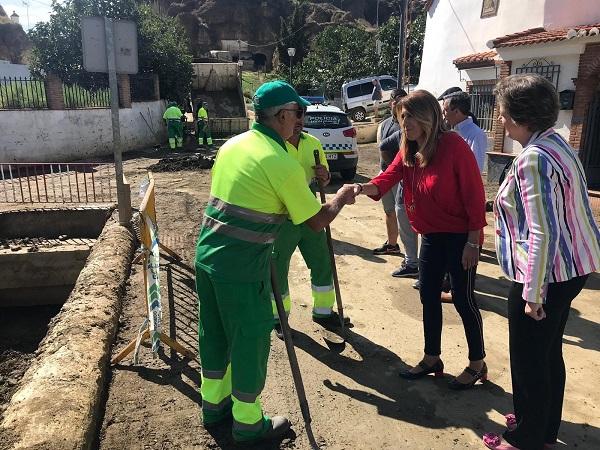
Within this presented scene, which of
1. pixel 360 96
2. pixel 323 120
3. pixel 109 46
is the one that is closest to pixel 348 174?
pixel 323 120

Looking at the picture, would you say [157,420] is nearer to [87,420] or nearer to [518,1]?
[87,420]

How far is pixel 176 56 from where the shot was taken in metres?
20.9

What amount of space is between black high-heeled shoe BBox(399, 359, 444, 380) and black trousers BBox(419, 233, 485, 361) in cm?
24

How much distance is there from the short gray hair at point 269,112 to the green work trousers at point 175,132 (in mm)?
14810

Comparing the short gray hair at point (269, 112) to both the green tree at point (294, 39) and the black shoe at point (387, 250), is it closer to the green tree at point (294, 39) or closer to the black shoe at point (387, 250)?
the black shoe at point (387, 250)

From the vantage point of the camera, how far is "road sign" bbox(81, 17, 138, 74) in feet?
18.4

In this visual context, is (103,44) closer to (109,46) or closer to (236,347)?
(109,46)

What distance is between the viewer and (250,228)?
254cm

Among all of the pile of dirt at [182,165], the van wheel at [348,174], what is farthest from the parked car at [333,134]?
the pile of dirt at [182,165]

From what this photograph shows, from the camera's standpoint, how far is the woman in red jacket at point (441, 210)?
3.15 m

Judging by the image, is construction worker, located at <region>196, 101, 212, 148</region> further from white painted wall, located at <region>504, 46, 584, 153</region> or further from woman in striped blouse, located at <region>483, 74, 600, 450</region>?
woman in striped blouse, located at <region>483, 74, 600, 450</region>

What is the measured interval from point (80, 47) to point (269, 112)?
17145 millimetres

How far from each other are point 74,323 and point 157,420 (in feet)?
4.65

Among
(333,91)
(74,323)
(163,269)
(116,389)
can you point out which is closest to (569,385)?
(116,389)
